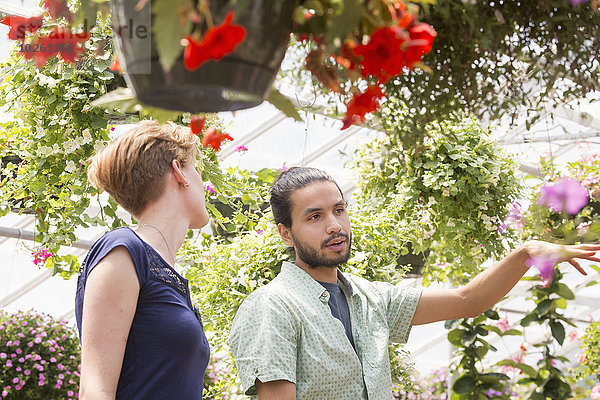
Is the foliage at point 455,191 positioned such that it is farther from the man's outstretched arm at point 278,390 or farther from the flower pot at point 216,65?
the flower pot at point 216,65

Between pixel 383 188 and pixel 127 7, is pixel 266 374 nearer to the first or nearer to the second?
pixel 127 7

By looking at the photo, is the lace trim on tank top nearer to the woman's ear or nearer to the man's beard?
the woman's ear

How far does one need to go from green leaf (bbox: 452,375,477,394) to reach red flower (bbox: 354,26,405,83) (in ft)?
5.19

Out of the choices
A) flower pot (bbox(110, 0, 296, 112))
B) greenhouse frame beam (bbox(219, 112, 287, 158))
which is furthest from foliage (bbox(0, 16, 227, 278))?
greenhouse frame beam (bbox(219, 112, 287, 158))

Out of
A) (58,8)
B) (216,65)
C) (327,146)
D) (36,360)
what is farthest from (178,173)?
(327,146)

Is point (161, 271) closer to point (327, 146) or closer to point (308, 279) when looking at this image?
point (308, 279)

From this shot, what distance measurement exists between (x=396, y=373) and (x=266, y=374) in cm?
129

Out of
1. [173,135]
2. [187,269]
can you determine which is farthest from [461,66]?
[187,269]

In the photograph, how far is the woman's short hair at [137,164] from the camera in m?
1.29

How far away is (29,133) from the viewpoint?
2.37 metres

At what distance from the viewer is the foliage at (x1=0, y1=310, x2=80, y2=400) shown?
4.32 m

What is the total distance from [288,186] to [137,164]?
1.92 feet

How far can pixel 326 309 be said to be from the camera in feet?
→ 5.19

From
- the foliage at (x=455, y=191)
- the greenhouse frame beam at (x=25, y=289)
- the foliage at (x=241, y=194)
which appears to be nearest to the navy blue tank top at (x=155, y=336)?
the foliage at (x=241, y=194)
